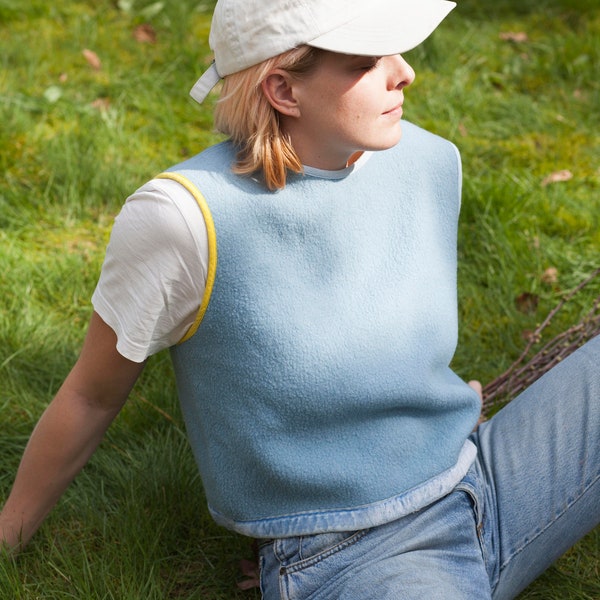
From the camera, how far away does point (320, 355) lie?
5.65 feet

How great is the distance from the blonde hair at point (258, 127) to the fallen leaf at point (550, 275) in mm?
1470

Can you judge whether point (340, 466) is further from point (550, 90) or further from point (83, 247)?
point (550, 90)

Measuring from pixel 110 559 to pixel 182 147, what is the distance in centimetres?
187

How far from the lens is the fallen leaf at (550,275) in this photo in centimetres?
298

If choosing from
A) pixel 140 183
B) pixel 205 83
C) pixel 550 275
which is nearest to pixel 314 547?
pixel 205 83

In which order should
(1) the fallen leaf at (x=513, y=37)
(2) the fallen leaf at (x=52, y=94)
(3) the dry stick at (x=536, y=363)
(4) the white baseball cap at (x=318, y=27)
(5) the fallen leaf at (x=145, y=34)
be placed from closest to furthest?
(4) the white baseball cap at (x=318, y=27) < (3) the dry stick at (x=536, y=363) < (2) the fallen leaf at (x=52, y=94) < (5) the fallen leaf at (x=145, y=34) < (1) the fallen leaf at (x=513, y=37)

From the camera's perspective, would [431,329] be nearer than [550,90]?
Yes

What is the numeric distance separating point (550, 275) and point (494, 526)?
4.20 feet

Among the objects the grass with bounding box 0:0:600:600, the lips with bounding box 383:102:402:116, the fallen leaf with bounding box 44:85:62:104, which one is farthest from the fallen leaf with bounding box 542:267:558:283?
the fallen leaf with bounding box 44:85:62:104

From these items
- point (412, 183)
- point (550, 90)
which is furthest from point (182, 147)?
point (412, 183)

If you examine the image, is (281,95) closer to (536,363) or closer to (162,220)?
(162,220)

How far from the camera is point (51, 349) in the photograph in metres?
2.64

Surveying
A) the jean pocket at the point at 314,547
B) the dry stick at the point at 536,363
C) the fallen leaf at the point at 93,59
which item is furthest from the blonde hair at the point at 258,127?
the fallen leaf at the point at 93,59

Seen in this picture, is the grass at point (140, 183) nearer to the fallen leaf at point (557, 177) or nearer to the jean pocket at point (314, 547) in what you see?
the fallen leaf at point (557, 177)
